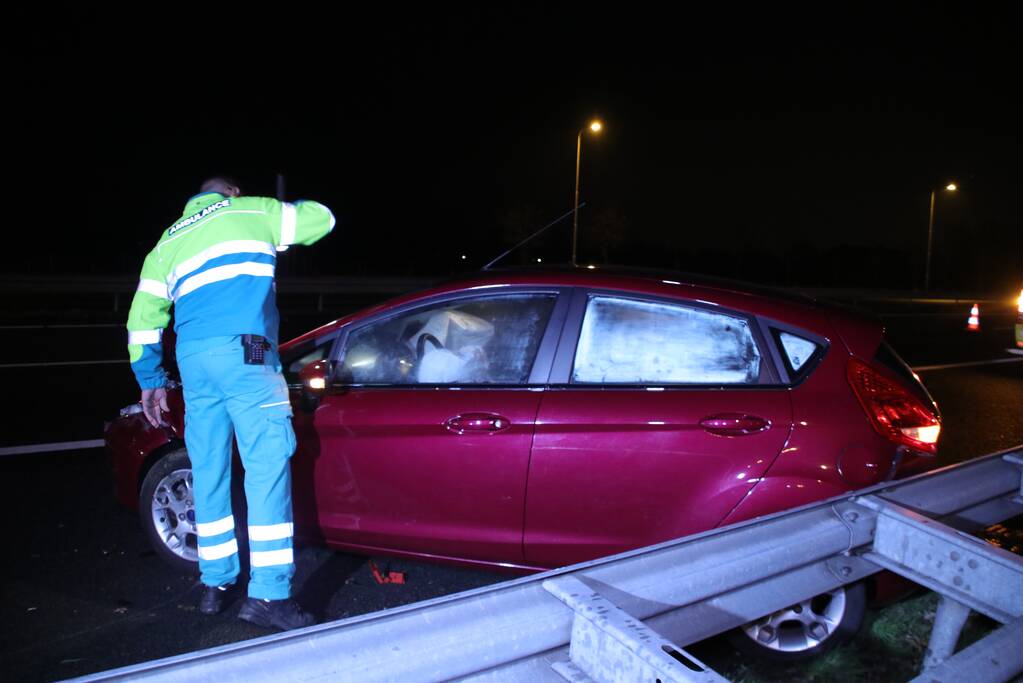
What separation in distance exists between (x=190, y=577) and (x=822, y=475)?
120 inches

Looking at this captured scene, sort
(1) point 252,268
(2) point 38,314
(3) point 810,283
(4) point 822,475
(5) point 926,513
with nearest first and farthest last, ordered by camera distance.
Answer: (5) point 926,513 → (4) point 822,475 → (1) point 252,268 → (2) point 38,314 → (3) point 810,283

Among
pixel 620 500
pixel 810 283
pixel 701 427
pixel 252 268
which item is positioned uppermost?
pixel 252 268

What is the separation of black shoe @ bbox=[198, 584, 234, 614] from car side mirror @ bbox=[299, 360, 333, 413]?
2.91 feet

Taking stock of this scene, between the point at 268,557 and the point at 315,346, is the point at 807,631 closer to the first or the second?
the point at 268,557

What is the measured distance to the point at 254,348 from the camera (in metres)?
3.43

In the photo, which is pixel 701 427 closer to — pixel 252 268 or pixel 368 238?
pixel 252 268

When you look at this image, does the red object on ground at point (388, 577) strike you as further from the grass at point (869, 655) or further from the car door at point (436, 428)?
the grass at point (869, 655)

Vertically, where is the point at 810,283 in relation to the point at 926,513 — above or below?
below

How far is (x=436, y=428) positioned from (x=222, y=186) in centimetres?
150

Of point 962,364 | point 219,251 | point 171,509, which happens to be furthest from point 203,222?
point 962,364

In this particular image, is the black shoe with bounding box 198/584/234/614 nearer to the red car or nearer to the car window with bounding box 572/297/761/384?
the red car

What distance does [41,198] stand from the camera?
4844 centimetres

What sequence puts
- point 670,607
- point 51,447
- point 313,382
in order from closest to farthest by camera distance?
point 670,607 < point 313,382 < point 51,447

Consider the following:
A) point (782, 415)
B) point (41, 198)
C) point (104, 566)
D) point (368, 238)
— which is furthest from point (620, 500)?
point (41, 198)
